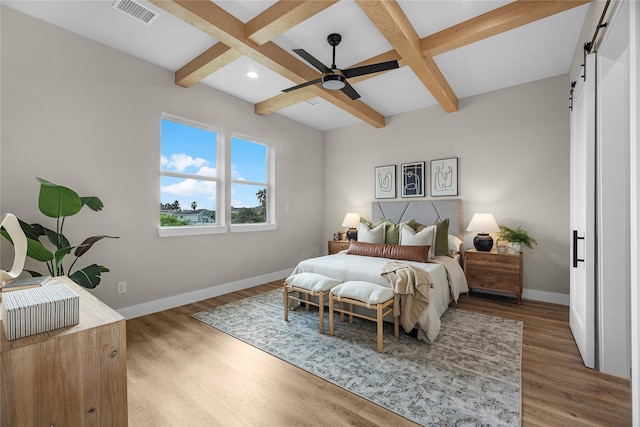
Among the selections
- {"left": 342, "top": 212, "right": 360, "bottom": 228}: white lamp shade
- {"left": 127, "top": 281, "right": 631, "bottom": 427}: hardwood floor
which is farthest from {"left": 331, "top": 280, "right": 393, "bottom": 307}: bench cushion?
{"left": 342, "top": 212, "right": 360, "bottom": 228}: white lamp shade

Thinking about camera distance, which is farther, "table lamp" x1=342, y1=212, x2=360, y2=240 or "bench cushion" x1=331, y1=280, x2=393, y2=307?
"table lamp" x1=342, y1=212, x2=360, y2=240

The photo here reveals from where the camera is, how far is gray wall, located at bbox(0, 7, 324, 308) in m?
2.51

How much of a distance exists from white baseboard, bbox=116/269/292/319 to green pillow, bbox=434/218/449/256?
2.67 meters

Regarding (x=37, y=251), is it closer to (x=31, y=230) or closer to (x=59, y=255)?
(x=59, y=255)

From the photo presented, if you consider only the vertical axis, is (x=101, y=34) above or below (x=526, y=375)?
above

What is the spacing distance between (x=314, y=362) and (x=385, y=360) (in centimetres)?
58

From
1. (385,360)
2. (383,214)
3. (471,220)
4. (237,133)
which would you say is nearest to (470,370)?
(385,360)

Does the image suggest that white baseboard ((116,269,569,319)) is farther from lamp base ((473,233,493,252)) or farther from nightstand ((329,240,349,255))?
nightstand ((329,240,349,255))

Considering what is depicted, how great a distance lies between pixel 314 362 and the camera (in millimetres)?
2299

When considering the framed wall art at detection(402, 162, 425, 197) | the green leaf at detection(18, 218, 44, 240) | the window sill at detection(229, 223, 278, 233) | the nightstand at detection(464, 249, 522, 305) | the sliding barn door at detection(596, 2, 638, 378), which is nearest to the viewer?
the sliding barn door at detection(596, 2, 638, 378)

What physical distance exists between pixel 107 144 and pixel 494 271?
483cm

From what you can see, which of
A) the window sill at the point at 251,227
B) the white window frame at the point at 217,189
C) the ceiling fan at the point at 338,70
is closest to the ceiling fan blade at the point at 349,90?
the ceiling fan at the point at 338,70

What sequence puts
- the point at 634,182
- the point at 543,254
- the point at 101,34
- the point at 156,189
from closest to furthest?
the point at 634,182, the point at 101,34, the point at 156,189, the point at 543,254

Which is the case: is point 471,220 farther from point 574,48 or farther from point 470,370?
point 470,370
